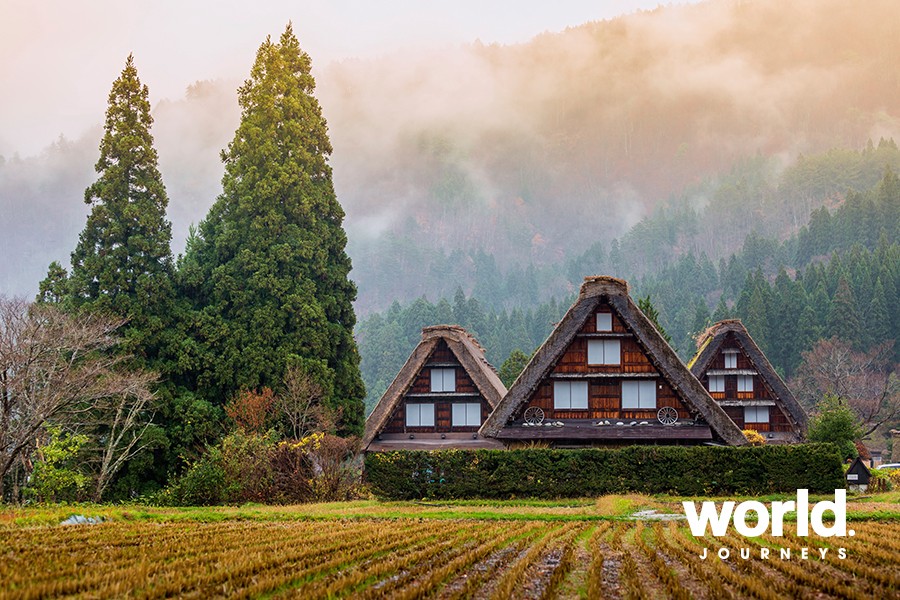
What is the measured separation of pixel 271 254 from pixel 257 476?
12462 millimetres

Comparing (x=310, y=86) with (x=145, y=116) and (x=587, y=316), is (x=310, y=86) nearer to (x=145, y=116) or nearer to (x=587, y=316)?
(x=145, y=116)

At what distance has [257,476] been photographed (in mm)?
30422

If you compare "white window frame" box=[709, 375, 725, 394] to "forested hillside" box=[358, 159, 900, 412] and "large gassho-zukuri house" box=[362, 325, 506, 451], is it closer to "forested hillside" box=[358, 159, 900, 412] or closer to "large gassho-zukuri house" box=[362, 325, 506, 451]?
"large gassho-zukuri house" box=[362, 325, 506, 451]

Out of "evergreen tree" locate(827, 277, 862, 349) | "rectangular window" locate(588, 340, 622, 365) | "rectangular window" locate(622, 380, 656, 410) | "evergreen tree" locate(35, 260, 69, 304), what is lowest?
"rectangular window" locate(622, 380, 656, 410)

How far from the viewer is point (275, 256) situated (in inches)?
1572

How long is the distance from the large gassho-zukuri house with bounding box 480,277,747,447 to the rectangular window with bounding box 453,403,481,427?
781 cm

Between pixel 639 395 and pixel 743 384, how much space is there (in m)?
18.1

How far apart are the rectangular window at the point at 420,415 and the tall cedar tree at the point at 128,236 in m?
11.5

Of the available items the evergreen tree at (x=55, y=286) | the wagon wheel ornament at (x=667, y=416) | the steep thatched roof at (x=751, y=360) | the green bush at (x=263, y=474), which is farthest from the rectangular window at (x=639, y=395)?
the evergreen tree at (x=55, y=286)

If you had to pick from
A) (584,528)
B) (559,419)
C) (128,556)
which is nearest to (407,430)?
(559,419)

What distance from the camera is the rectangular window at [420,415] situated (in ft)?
135

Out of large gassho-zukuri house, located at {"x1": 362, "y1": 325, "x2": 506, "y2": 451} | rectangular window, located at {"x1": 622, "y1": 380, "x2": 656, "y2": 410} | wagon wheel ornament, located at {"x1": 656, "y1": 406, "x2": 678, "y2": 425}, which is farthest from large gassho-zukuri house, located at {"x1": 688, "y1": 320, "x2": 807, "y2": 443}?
wagon wheel ornament, located at {"x1": 656, "y1": 406, "x2": 678, "y2": 425}

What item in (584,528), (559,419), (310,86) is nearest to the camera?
(584,528)

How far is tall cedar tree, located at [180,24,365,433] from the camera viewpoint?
38.2m
